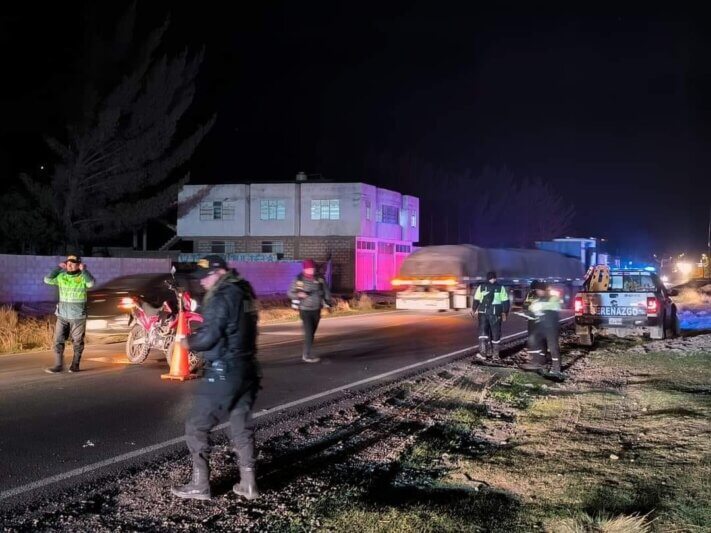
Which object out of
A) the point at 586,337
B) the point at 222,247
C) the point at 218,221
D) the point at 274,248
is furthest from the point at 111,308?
the point at 222,247

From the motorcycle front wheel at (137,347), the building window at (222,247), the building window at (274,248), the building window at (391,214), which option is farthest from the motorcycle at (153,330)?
the building window at (391,214)

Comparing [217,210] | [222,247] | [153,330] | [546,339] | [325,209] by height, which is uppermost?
[217,210]

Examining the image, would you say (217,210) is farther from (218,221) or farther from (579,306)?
(579,306)

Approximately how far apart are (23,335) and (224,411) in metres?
11.9

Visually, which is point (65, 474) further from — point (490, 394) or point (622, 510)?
point (490, 394)

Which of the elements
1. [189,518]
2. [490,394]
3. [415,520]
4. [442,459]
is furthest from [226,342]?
[490,394]

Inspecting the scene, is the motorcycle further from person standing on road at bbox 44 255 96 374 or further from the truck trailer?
the truck trailer

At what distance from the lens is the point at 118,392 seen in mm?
9617

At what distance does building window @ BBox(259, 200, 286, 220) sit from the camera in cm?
4644

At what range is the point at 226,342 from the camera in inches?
203

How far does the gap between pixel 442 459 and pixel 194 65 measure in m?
37.8

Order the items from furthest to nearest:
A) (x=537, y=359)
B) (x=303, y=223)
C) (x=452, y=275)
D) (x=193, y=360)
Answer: (x=303, y=223), (x=452, y=275), (x=537, y=359), (x=193, y=360)

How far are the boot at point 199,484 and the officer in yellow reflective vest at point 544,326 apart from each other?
298 inches

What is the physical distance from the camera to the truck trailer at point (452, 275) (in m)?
26.6
